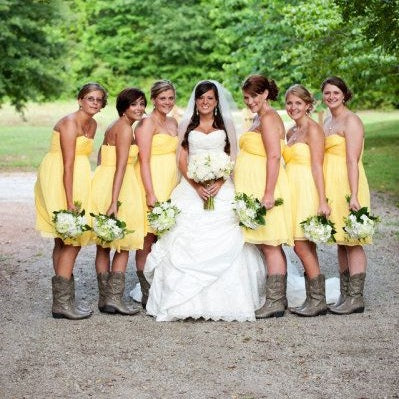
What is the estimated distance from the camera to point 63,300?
7941 mm

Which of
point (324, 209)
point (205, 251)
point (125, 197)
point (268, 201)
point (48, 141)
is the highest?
point (125, 197)

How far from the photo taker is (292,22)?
22.8 metres

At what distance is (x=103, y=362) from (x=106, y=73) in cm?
5227

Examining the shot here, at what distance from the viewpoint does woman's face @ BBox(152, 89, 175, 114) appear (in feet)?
26.8

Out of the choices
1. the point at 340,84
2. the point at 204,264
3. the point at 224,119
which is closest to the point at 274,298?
the point at 204,264

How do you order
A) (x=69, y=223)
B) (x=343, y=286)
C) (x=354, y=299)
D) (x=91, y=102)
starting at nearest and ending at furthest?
(x=69, y=223), (x=91, y=102), (x=354, y=299), (x=343, y=286)

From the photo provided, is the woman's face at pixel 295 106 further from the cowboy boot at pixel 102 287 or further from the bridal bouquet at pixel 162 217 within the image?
the cowboy boot at pixel 102 287

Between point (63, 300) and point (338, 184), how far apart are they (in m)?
2.63

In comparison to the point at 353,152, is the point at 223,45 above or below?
above

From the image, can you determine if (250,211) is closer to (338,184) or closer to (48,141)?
(338,184)

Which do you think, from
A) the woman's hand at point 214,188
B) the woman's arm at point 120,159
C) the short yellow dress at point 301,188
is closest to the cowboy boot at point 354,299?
the short yellow dress at point 301,188

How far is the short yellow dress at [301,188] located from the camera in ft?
26.2

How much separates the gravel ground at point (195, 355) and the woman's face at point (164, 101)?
1.87 metres

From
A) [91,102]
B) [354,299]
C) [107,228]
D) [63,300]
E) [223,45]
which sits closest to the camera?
[107,228]
